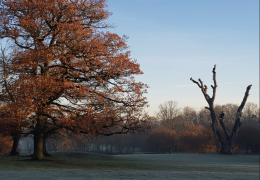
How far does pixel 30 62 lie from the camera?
1512 centimetres

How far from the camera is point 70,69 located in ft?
57.7

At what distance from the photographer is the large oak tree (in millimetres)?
15680

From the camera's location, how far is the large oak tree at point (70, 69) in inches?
617

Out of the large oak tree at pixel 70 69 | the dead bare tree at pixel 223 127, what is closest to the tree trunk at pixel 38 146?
the large oak tree at pixel 70 69

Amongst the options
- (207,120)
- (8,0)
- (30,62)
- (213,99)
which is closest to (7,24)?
(8,0)

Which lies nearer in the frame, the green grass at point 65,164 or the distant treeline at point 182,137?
the green grass at point 65,164

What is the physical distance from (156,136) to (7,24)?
161ft

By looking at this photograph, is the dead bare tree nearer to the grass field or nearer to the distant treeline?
the distant treeline

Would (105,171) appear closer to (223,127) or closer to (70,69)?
(70,69)

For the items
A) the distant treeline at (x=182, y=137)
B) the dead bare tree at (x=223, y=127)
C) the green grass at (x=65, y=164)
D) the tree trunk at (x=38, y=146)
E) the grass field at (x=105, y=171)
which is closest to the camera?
the grass field at (x=105, y=171)

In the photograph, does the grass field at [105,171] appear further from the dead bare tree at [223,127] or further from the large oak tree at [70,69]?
the dead bare tree at [223,127]

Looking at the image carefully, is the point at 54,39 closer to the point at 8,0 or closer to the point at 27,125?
the point at 8,0

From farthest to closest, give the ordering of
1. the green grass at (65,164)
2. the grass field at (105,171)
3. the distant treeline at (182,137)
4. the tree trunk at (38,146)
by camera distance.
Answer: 1. the distant treeline at (182,137)
2. the tree trunk at (38,146)
3. the green grass at (65,164)
4. the grass field at (105,171)

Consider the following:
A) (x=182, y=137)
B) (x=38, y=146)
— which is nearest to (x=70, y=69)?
(x=38, y=146)
